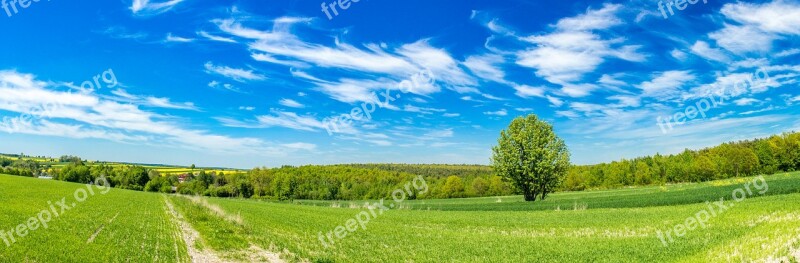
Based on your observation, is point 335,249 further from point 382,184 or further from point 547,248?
point 382,184

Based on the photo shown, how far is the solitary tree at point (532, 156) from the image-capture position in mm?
56969

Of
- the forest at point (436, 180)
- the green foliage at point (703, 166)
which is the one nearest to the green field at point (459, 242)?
the forest at point (436, 180)

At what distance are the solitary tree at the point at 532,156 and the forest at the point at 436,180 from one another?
61254 mm

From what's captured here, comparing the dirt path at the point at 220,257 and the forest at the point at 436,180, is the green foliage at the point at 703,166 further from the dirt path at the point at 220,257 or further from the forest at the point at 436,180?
the dirt path at the point at 220,257

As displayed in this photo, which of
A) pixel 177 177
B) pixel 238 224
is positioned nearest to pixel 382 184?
pixel 177 177

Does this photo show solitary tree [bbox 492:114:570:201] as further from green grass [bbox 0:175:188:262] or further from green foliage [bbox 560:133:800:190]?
green foliage [bbox 560:133:800:190]

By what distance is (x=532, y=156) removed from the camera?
5666 cm

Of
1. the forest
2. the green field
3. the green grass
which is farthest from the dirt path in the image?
the forest

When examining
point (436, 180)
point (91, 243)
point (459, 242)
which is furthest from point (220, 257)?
point (436, 180)

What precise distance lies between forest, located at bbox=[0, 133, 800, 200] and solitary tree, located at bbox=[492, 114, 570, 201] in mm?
61254

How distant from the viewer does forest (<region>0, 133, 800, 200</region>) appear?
11856 centimetres

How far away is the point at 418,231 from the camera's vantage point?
101 feet

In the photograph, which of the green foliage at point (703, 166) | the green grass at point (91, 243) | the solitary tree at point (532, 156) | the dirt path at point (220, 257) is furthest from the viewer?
the green foliage at point (703, 166)

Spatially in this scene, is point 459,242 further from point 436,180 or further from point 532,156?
point 436,180
